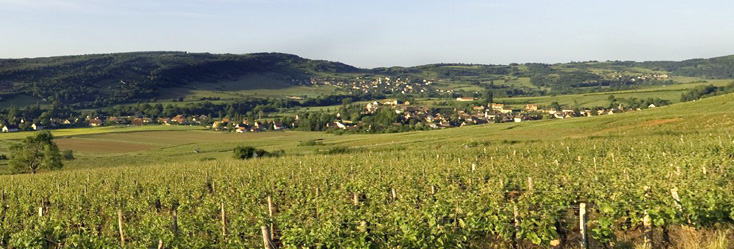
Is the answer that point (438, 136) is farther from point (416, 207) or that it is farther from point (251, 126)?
point (251, 126)

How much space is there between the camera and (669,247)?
1278 centimetres

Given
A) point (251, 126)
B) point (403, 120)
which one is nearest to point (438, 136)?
point (403, 120)

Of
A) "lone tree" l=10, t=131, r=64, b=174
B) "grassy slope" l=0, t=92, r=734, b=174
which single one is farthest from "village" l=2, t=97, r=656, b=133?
"lone tree" l=10, t=131, r=64, b=174

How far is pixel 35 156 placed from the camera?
60.1 metres

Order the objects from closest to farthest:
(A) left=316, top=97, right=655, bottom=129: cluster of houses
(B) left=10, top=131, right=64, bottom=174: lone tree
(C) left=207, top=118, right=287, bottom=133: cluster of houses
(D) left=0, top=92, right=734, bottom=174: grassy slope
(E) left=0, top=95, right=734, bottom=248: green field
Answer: (E) left=0, top=95, right=734, bottom=248: green field → (D) left=0, top=92, right=734, bottom=174: grassy slope → (B) left=10, top=131, right=64, bottom=174: lone tree → (A) left=316, top=97, right=655, bottom=129: cluster of houses → (C) left=207, top=118, right=287, bottom=133: cluster of houses

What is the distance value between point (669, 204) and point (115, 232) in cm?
1853

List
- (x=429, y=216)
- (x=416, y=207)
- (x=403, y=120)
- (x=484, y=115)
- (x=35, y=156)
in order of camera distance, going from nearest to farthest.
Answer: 1. (x=429, y=216)
2. (x=416, y=207)
3. (x=35, y=156)
4. (x=403, y=120)
5. (x=484, y=115)

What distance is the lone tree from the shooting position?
59.1 metres

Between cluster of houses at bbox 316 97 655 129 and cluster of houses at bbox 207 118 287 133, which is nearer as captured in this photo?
cluster of houses at bbox 316 97 655 129

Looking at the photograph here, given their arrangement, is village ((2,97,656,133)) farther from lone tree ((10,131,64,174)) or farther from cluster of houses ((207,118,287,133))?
lone tree ((10,131,64,174))

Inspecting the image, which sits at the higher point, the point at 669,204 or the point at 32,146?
the point at 669,204

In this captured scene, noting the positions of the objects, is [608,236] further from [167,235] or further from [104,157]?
[104,157]

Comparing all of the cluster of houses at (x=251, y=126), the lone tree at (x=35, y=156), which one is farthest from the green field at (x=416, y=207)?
the cluster of houses at (x=251, y=126)

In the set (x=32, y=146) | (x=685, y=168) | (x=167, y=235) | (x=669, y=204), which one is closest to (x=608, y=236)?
(x=669, y=204)
